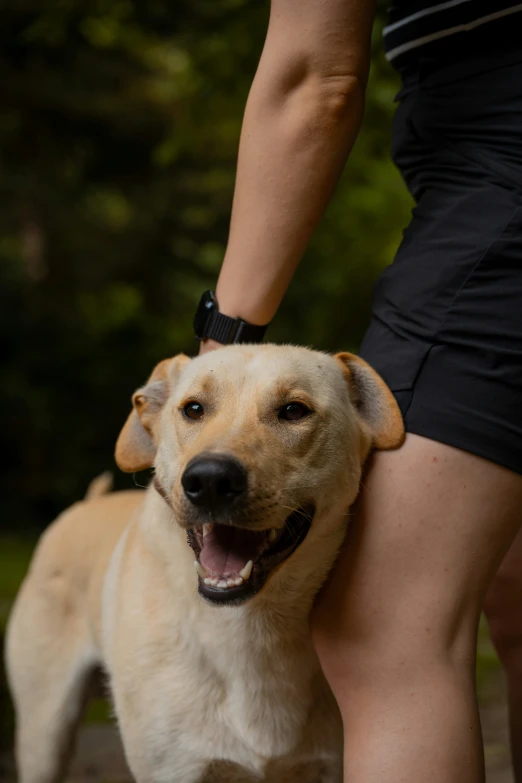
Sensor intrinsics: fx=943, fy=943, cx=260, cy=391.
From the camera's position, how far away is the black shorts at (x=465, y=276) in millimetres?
1610

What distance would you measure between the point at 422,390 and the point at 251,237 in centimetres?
47

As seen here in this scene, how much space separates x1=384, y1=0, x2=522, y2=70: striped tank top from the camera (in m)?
1.65

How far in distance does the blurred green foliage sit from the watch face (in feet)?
19.6

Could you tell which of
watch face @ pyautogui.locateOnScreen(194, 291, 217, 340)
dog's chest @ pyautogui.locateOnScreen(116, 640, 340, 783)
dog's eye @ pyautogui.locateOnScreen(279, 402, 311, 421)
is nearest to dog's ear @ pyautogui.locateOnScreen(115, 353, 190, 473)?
watch face @ pyautogui.locateOnScreen(194, 291, 217, 340)

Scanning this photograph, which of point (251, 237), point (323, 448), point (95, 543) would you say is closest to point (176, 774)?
point (323, 448)

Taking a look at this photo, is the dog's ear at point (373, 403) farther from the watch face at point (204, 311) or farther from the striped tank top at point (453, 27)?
the striped tank top at point (453, 27)

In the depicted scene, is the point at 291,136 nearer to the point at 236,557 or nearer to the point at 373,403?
the point at 373,403

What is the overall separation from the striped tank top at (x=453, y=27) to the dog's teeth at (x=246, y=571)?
103 centimetres

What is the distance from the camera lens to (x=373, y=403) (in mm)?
1932

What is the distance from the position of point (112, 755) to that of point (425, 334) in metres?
2.82

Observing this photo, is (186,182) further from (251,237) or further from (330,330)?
(251,237)

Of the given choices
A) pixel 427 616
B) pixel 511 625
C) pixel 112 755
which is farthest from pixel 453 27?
pixel 112 755

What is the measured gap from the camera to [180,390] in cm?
214

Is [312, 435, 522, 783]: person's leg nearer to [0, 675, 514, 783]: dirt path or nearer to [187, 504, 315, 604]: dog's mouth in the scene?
[187, 504, 315, 604]: dog's mouth
